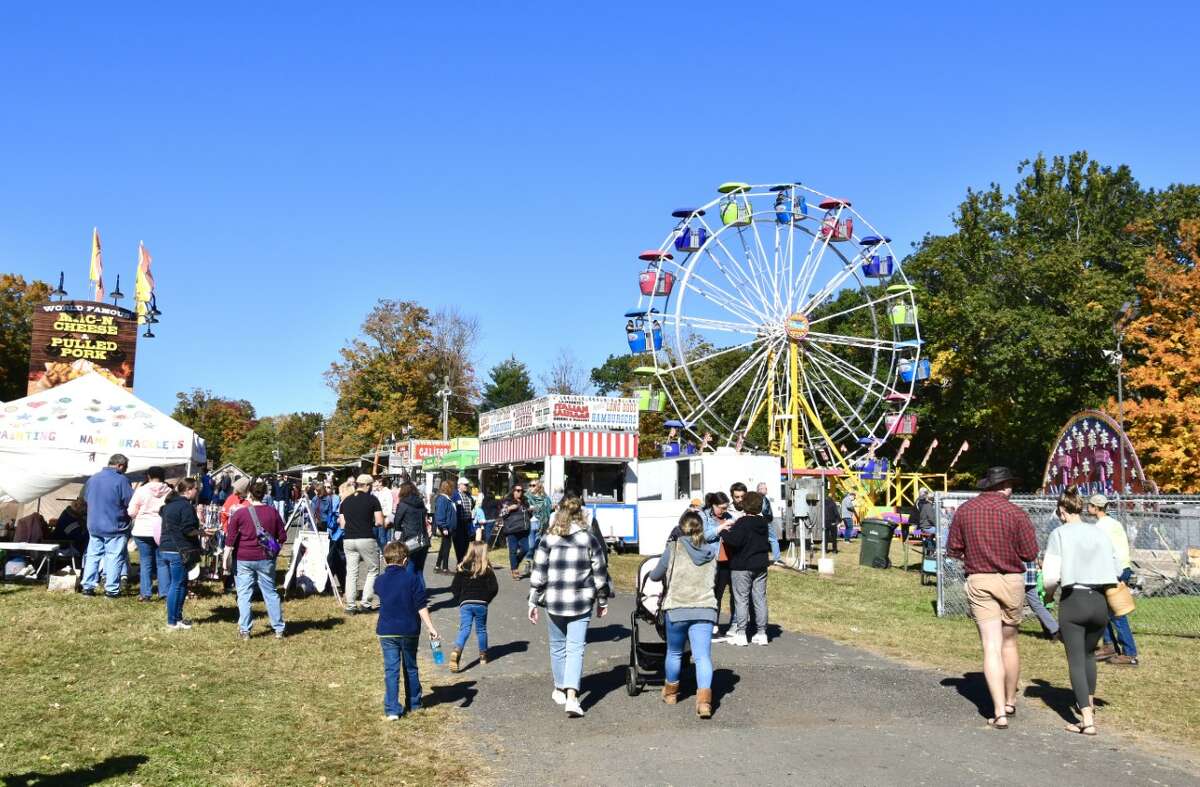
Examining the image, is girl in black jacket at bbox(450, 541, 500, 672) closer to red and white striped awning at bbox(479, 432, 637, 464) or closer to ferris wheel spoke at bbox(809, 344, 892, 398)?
red and white striped awning at bbox(479, 432, 637, 464)

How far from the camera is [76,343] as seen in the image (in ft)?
146

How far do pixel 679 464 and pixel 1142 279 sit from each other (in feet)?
79.9

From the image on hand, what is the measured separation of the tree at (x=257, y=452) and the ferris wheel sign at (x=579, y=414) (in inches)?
2463

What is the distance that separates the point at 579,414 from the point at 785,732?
22.6 metres

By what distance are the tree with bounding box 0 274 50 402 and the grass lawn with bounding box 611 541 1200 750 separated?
47.1 metres

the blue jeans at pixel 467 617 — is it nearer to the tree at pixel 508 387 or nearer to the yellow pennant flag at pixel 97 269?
the yellow pennant flag at pixel 97 269

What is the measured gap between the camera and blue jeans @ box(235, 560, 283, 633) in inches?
463

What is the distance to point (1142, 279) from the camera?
4134cm

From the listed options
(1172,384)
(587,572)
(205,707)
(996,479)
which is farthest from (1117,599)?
(1172,384)

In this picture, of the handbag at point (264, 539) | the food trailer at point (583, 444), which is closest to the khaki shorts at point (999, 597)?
the handbag at point (264, 539)

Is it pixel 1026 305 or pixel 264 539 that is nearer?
pixel 264 539

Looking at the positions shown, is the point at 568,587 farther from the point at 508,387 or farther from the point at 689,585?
the point at 508,387

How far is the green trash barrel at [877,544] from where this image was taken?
22734 mm

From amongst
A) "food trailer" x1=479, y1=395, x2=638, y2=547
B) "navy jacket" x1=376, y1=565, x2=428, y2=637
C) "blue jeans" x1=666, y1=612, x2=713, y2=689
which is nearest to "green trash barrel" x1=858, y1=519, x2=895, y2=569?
"food trailer" x1=479, y1=395, x2=638, y2=547
